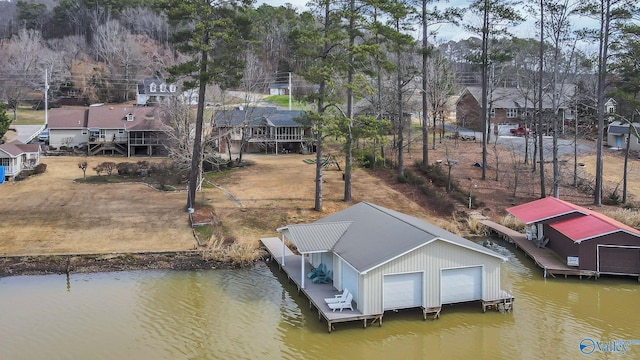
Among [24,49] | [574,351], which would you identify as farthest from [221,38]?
[24,49]

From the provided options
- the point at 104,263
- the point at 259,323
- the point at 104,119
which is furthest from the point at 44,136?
the point at 259,323

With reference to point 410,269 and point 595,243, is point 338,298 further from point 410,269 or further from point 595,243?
point 595,243

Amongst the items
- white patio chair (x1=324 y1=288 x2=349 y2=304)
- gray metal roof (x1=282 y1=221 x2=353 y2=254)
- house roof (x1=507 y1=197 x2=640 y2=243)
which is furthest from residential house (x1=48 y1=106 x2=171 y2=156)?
white patio chair (x1=324 y1=288 x2=349 y2=304)

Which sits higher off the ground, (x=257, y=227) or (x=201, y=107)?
(x=201, y=107)

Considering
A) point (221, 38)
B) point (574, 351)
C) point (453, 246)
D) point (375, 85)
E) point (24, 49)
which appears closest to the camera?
point (574, 351)

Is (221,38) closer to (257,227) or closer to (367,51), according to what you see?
(367,51)

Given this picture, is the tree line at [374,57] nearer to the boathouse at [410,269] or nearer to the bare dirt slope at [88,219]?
the bare dirt slope at [88,219]
